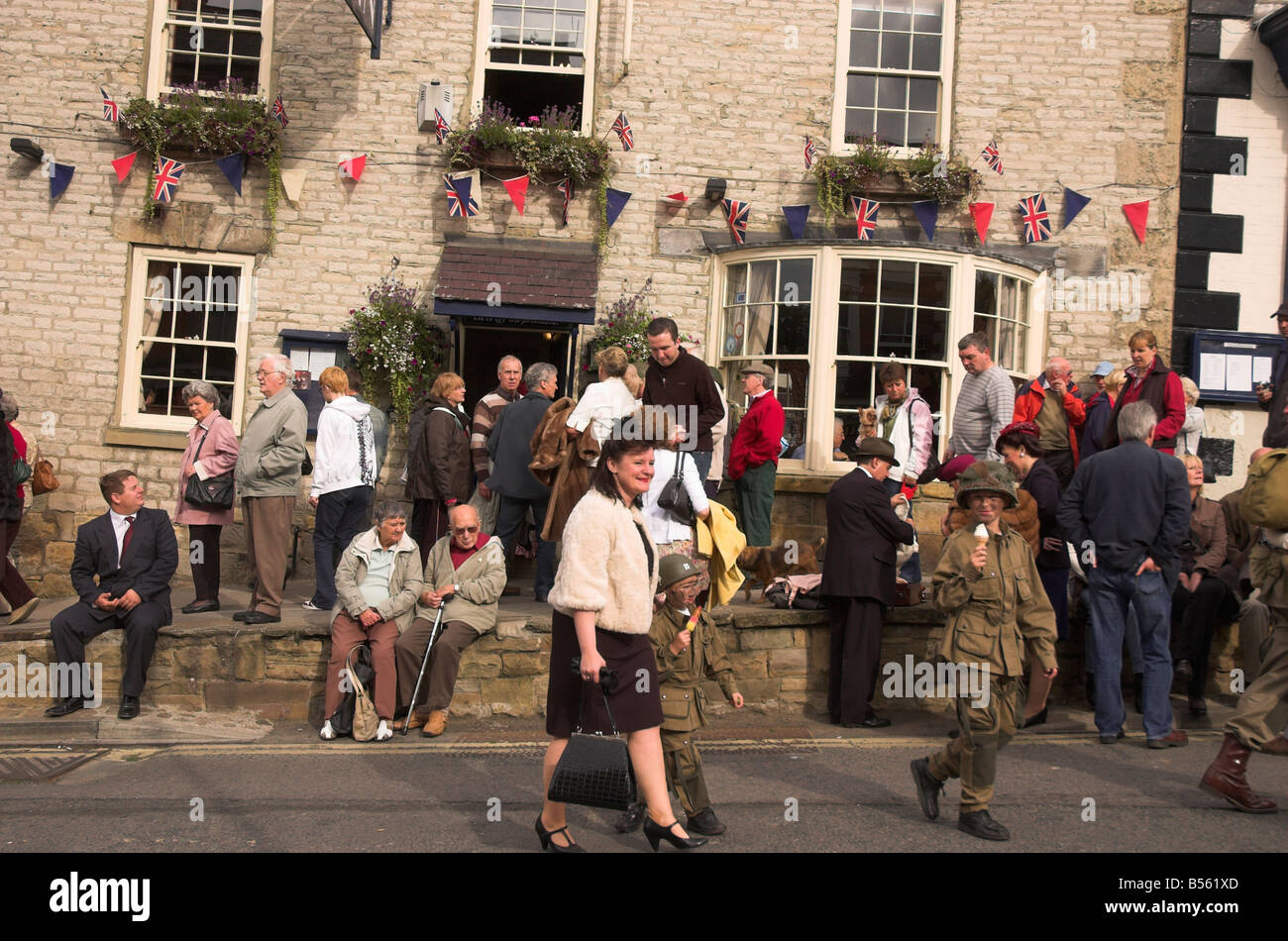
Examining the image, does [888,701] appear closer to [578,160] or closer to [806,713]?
[806,713]

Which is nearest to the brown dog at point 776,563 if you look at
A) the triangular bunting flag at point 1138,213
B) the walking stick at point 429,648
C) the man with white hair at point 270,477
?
the walking stick at point 429,648

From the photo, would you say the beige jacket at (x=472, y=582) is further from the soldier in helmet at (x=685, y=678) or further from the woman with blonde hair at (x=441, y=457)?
the soldier in helmet at (x=685, y=678)

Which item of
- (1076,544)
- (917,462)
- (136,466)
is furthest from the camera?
(136,466)

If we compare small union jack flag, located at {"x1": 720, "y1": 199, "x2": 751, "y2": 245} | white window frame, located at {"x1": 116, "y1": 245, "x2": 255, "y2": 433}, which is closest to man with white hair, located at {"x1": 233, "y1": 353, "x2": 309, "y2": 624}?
white window frame, located at {"x1": 116, "y1": 245, "x2": 255, "y2": 433}

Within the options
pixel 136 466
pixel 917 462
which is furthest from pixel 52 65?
pixel 917 462

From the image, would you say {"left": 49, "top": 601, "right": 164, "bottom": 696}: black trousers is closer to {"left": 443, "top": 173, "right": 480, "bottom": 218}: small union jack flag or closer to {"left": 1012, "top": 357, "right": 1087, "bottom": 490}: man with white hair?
{"left": 443, "top": 173, "right": 480, "bottom": 218}: small union jack flag

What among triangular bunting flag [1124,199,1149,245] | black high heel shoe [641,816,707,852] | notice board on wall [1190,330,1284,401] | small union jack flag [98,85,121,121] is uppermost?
small union jack flag [98,85,121,121]

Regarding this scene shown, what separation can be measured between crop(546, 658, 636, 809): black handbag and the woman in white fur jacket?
50 millimetres

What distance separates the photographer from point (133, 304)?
11.3 meters

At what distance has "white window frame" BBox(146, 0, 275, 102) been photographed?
11.3m

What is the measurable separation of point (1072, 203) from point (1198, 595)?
4.92 meters

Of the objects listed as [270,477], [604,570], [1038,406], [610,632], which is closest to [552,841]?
[610,632]

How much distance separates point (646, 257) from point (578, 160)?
3.77 ft

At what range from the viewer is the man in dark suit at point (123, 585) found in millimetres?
7707
